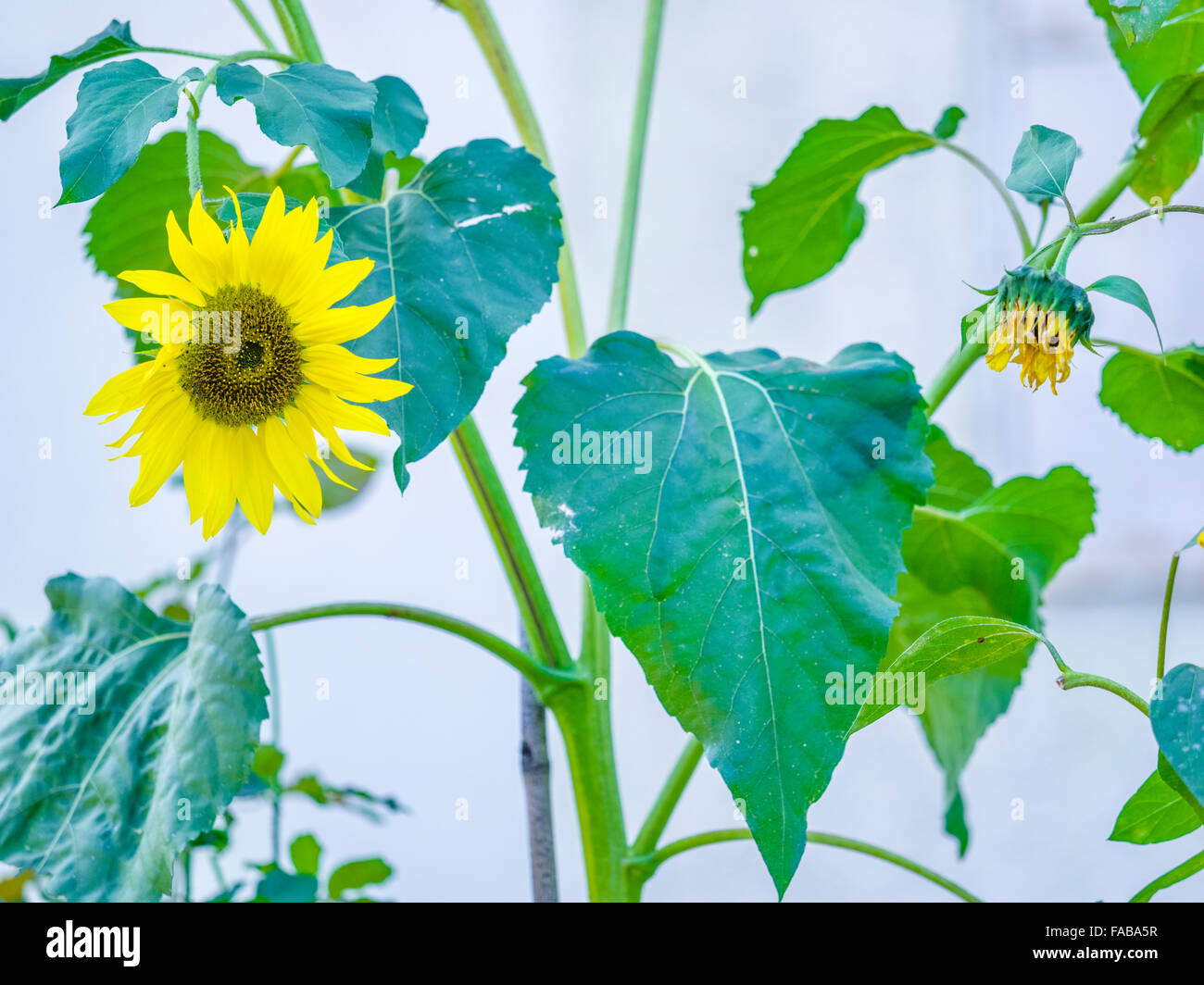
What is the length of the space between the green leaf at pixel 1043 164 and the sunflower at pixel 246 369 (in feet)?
0.48

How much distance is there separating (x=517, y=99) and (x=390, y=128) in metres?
0.10

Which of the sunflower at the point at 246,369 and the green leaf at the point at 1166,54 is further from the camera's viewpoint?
the green leaf at the point at 1166,54

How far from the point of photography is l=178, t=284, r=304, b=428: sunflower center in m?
0.21

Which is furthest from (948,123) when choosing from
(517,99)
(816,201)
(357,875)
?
(357,875)

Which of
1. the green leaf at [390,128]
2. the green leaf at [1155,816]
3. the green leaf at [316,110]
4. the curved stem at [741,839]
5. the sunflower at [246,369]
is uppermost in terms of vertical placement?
the green leaf at [390,128]

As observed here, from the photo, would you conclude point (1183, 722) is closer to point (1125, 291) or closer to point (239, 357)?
point (1125, 291)

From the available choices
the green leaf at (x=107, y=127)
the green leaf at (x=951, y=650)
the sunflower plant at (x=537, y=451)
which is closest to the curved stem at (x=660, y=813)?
the sunflower plant at (x=537, y=451)

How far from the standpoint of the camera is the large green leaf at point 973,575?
0.35 meters

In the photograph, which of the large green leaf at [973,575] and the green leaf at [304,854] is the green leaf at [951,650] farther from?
the green leaf at [304,854]

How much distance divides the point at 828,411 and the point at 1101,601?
2.49ft

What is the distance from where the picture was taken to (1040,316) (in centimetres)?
20

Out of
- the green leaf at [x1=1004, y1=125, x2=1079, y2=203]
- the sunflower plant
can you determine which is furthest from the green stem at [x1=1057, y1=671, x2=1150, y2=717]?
the green leaf at [x1=1004, y1=125, x2=1079, y2=203]

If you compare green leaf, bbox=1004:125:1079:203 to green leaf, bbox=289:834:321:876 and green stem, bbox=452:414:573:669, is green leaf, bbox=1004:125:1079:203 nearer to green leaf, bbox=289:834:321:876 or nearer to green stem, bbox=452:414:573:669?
green stem, bbox=452:414:573:669

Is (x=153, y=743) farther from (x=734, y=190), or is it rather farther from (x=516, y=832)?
(x=734, y=190)
